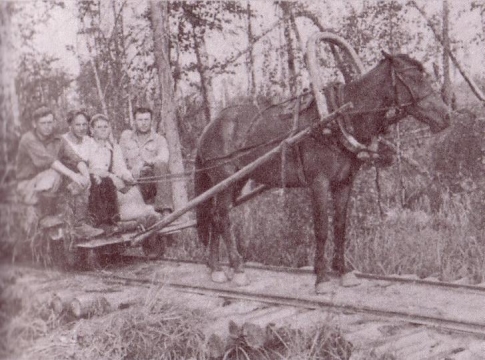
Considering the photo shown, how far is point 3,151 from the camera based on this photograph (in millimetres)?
2906

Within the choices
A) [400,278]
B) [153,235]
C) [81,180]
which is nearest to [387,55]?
[400,278]

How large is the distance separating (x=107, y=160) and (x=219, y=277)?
1918 mm

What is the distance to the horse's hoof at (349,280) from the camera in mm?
6129

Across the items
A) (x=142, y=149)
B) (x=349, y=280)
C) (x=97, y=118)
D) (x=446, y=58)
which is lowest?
(x=349, y=280)

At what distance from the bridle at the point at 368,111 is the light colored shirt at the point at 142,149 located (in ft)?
8.16

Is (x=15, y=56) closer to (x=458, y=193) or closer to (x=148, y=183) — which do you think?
(x=148, y=183)

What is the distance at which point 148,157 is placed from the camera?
25.1 ft

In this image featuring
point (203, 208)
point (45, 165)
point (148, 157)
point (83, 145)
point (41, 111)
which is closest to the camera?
point (41, 111)

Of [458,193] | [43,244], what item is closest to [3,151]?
[43,244]

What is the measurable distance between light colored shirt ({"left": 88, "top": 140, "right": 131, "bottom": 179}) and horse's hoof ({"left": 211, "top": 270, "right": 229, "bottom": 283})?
1.53 meters

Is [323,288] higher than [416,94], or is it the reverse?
[416,94]

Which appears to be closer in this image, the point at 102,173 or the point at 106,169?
the point at 102,173

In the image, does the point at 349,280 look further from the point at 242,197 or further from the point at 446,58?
the point at 446,58

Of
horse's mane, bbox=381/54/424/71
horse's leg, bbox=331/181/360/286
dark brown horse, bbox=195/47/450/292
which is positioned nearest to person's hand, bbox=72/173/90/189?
dark brown horse, bbox=195/47/450/292
